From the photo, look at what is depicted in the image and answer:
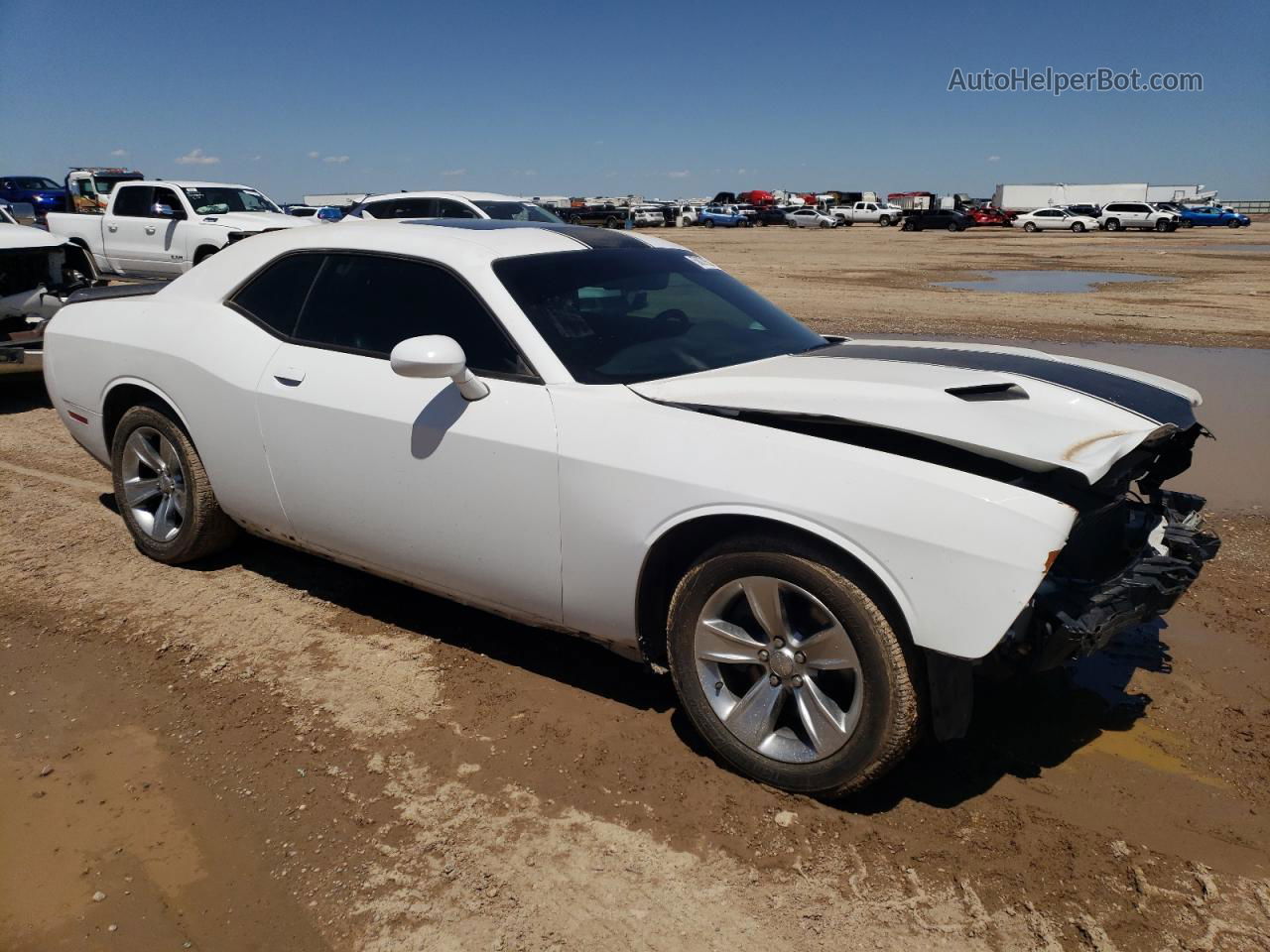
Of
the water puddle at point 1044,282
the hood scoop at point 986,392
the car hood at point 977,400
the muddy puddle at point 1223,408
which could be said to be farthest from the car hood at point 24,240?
the water puddle at point 1044,282

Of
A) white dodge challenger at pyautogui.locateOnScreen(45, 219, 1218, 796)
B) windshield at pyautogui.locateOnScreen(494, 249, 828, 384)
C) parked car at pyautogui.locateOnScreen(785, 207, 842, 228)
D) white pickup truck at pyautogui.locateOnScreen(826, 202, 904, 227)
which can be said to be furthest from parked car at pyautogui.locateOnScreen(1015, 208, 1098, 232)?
windshield at pyautogui.locateOnScreen(494, 249, 828, 384)

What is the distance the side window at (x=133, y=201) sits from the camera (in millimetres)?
15656

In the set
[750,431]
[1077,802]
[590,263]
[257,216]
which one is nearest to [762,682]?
[750,431]

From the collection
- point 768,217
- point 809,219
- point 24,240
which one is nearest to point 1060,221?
point 809,219

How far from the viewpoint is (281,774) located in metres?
3.10

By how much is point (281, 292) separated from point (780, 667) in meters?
2.68

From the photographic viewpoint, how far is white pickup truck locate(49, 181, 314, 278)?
49.3ft

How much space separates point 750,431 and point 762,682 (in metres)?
0.77

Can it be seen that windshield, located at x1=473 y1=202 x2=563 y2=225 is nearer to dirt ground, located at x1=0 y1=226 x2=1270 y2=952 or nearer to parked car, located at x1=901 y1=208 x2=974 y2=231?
dirt ground, located at x1=0 y1=226 x2=1270 y2=952

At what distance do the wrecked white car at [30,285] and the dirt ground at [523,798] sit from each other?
4.25 m

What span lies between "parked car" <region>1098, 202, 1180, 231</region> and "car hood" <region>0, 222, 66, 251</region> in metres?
57.2

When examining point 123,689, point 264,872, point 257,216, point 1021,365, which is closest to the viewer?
point 264,872

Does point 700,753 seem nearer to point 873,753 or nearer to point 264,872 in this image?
point 873,753

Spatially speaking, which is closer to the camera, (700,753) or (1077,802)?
(1077,802)
